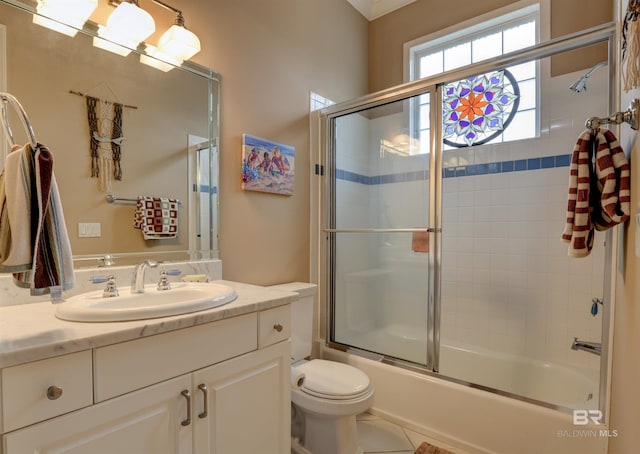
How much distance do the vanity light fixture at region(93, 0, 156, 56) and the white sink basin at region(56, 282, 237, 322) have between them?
3.33ft

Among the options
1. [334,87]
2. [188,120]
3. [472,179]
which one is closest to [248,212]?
[188,120]

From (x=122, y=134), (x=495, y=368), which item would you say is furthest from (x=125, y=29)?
(x=495, y=368)

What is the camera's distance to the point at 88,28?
1319mm

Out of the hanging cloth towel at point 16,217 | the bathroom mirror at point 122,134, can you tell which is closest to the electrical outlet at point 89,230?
the bathroom mirror at point 122,134

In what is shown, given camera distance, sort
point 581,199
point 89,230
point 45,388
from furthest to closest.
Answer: point 89,230 < point 581,199 < point 45,388

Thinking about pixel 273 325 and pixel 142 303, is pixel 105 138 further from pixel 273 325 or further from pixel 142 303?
pixel 273 325

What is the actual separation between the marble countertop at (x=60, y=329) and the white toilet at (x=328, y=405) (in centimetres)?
65

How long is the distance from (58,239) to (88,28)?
98 centimetres

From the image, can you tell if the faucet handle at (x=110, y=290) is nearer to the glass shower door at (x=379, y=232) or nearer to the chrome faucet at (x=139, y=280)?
the chrome faucet at (x=139, y=280)

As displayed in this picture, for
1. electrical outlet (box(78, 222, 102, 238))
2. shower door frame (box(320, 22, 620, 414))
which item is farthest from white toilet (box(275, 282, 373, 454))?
electrical outlet (box(78, 222, 102, 238))

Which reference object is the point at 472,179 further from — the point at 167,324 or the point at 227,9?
the point at 167,324

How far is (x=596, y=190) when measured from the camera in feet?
3.72

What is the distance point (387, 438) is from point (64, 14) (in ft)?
8.03

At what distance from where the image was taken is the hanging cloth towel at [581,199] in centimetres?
111
